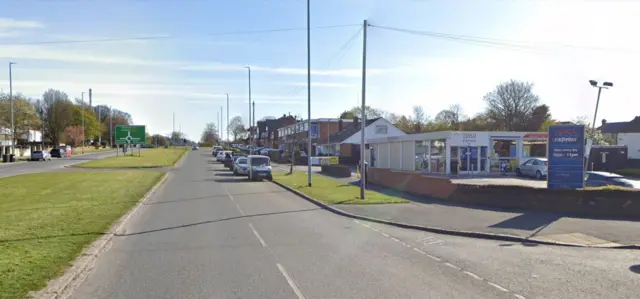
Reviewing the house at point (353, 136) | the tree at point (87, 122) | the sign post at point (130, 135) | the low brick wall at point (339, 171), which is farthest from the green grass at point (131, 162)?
the tree at point (87, 122)

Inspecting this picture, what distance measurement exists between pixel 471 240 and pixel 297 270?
5.59m

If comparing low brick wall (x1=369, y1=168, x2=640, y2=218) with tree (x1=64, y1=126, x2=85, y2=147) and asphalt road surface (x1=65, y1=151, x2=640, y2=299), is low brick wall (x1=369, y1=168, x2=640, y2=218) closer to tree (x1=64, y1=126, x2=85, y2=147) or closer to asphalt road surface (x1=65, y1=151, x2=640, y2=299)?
asphalt road surface (x1=65, y1=151, x2=640, y2=299)

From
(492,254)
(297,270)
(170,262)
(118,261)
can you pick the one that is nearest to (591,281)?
(492,254)

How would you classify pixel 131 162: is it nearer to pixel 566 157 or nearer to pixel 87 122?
pixel 566 157

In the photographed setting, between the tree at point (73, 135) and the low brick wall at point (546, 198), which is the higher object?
the tree at point (73, 135)

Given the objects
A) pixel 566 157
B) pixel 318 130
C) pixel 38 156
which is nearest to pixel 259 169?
pixel 566 157

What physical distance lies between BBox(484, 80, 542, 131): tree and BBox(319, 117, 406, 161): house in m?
15.0

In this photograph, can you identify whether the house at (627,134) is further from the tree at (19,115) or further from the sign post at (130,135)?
the tree at (19,115)

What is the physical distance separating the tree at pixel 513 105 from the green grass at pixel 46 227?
62644mm

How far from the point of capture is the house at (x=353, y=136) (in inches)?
2645

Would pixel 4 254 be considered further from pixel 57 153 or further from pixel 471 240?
pixel 57 153

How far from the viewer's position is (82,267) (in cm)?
848

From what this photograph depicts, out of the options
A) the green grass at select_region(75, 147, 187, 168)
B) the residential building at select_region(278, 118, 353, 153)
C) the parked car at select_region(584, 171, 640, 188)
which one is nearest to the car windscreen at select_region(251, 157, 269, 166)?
the parked car at select_region(584, 171, 640, 188)

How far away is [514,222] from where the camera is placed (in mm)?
15156
